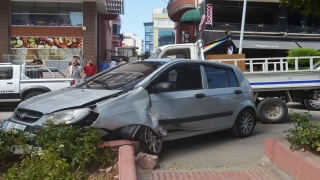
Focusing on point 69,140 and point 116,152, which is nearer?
point 69,140

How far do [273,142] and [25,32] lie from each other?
21.6 metres

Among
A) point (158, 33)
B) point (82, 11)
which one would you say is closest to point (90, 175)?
point (82, 11)

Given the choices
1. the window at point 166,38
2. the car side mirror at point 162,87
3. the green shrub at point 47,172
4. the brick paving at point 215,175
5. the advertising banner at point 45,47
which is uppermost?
the window at point 166,38

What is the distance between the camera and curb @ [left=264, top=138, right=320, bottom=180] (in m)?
4.31

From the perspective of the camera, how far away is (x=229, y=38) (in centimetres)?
2555

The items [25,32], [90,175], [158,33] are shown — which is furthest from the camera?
[158,33]

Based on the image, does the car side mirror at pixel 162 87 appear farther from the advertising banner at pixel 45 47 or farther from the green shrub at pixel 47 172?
the advertising banner at pixel 45 47

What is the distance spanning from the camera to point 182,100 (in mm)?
6391

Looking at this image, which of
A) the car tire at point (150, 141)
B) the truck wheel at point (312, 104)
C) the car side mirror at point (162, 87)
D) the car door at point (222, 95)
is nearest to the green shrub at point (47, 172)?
the car tire at point (150, 141)

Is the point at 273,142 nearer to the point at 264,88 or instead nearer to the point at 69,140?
the point at 69,140

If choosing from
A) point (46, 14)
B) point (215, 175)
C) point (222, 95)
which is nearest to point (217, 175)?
point (215, 175)

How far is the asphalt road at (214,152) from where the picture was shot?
5852 millimetres

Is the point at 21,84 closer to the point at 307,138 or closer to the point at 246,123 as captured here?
the point at 246,123

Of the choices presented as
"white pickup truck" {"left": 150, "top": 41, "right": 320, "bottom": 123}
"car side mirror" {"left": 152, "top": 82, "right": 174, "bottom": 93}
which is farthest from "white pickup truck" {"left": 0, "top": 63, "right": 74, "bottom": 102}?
"car side mirror" {"left": 152, "top": 82, "right": 174, "bottom": 93}
